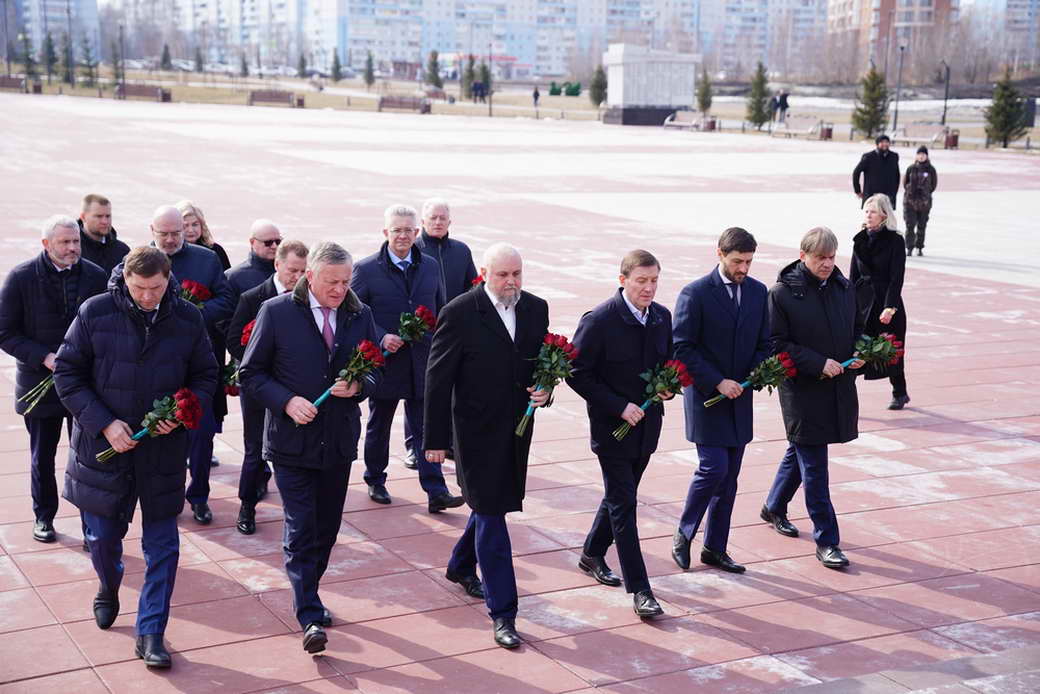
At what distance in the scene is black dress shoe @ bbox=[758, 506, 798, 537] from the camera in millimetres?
7582

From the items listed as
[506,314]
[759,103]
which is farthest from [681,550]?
[759,103]

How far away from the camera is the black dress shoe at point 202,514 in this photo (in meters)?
7.49

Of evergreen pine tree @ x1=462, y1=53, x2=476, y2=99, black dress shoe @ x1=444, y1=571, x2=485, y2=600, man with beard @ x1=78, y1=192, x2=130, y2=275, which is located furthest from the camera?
evergreen pine tree @ x1=462, y1=53, x2=476, y2=99

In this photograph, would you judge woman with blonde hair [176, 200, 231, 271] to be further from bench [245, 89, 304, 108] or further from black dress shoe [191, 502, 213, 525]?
bench [245, 89, 304, 108]

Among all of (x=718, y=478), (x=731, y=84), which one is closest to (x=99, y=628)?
(x=718, y=478)

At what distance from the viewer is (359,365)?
228 inches

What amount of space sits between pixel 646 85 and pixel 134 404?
54494 millimetres

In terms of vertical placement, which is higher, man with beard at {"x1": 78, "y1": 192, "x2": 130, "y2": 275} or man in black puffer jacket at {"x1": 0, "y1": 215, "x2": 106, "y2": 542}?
man with beard at {"x1": 78, "y1": 192, "x2": 130, "y2": 275}

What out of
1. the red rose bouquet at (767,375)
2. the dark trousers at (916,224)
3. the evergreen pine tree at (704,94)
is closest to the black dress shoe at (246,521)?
the red rose bouquet at (767,375)

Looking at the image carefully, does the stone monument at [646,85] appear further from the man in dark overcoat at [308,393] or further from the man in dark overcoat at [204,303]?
the man in dark overcoat at [308,393]

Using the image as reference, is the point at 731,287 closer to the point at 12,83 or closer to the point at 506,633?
the point at 506,633

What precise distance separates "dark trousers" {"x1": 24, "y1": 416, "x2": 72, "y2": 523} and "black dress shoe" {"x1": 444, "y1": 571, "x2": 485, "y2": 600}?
2.42 metres

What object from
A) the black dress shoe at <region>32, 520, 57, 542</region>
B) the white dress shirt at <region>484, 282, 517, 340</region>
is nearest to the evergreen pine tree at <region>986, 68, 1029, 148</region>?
the white dress shirt at <region>484, 282, 517, 340</region>

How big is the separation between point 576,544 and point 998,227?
1763 centimetres
